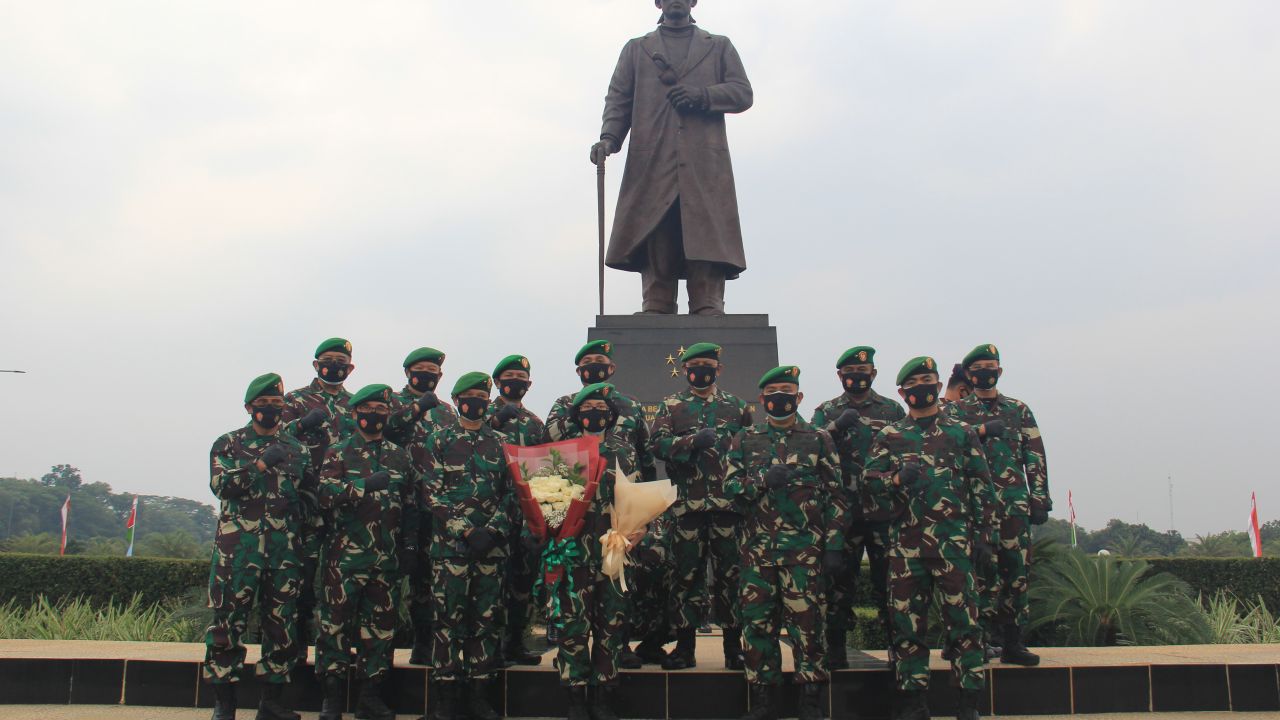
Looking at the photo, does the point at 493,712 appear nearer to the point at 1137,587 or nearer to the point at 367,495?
the point at 367,495

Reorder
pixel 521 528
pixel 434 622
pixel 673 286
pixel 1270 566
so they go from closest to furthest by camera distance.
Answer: pixel 434 622
pixel 521 528
pixel 673 286
pixel 1270 566

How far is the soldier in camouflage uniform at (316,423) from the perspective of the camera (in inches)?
259

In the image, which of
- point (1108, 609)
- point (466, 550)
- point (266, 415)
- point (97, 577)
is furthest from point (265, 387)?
point (97, 577)

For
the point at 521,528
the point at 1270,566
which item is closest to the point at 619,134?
the point at 521,528

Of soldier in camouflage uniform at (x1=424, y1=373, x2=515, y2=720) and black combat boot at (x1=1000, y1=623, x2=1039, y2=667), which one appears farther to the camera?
black combat boot at (x1=1000, y1=623, x2=1039, y2=667)

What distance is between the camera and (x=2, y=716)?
21.5 ft

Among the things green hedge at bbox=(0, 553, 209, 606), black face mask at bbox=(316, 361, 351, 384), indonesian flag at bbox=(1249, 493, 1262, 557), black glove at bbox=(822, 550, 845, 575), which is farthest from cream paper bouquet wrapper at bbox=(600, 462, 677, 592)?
indonesian flag at bbox=(1249, 493, 1262, 557)

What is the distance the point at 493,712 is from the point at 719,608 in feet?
5.51

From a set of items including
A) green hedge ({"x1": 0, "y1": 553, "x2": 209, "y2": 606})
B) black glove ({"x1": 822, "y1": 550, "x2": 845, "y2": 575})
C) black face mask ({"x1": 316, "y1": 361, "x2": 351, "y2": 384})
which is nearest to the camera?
black glove ({"x1": 822, "y1": 550, "x2": 845, "y2": 575})

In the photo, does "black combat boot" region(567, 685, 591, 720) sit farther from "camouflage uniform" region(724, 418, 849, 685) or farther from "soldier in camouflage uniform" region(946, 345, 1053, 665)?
"soldier in camouflage uniform" region(946, 345, 1053, 665)

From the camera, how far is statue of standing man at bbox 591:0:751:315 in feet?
34.2

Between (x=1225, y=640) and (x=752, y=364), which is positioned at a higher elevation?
(x=752, y=364)

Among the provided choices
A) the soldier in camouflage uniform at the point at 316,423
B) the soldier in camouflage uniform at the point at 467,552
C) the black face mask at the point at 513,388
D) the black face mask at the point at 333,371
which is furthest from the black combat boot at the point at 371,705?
the black face mask at the point at 333,371

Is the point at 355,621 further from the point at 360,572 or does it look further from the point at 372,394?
the point at 372,394
